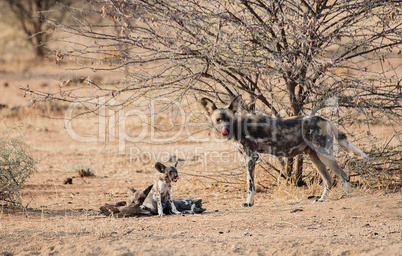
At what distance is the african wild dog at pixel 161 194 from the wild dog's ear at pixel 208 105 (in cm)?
123

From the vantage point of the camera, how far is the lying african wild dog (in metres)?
6.89

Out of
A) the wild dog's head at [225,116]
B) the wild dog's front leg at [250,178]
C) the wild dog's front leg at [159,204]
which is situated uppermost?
the wild dog's head at [225,116]

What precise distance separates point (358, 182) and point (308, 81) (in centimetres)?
214

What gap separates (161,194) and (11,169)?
234cm

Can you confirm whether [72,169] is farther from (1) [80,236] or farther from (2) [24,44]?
(2) [24,44]

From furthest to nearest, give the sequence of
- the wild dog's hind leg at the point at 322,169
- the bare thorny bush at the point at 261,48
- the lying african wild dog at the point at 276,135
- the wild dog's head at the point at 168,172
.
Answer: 1. the wild dog's hind leg at the point at 322,169
2. the lying african wild dog at the point at 276,135
3. the bare thorny bush at the point at 261,48
4. the wild dog's head at the point at 168,172

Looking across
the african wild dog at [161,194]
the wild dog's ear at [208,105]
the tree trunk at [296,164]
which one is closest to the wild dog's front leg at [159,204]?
the african wild dog at [161,194]

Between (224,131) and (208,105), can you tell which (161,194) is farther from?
(208,105)

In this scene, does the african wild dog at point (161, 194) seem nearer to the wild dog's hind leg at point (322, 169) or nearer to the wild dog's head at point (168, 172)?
the wild dog's head at point (168, 172)

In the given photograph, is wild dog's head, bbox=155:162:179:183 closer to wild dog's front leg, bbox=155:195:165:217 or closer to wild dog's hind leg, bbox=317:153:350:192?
wild dog's front leg, bbox=155:195:165:217

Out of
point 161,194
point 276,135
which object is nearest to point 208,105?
point 276,135

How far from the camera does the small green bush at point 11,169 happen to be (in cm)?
680

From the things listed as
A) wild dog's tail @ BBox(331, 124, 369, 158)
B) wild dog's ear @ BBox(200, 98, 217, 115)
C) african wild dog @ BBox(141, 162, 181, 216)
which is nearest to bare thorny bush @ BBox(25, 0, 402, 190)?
wild dog's tail @ BBox(331, 124, 369, 158)

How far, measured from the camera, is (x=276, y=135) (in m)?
6.99
